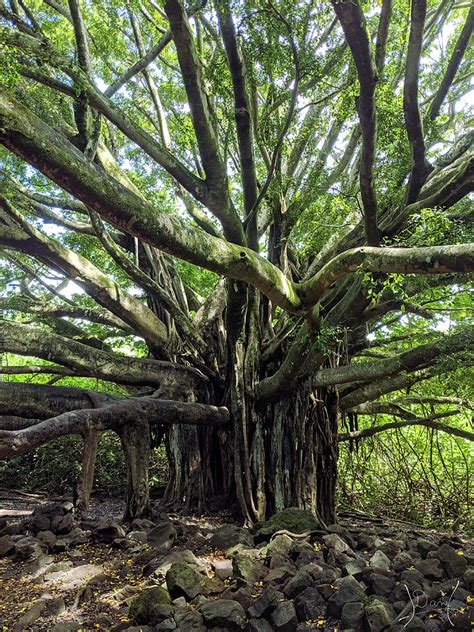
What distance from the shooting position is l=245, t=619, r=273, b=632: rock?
239 centimetres

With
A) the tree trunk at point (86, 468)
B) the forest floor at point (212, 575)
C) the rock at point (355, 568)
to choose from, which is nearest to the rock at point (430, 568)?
the forest floor at point (212, 575)

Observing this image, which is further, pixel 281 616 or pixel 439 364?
pixel 439 364

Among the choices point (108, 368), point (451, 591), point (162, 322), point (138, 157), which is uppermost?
point (138, 157)

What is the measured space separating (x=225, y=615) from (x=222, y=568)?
943 millimetres

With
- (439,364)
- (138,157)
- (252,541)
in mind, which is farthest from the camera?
(138,157)

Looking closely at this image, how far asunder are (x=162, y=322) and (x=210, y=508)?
2355 millimetres

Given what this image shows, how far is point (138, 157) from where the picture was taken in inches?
291

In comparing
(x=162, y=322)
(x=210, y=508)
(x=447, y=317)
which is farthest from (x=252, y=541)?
(x=447, y=317)

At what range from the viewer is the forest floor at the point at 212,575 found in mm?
2516

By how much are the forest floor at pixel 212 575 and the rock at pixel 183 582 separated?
0.05 m

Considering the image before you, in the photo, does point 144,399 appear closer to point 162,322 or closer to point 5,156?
point 162,322

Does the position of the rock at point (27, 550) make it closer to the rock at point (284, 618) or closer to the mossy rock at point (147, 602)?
the mossy rock at point (147, 602)

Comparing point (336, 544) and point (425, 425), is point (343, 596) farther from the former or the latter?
point (425, 425)

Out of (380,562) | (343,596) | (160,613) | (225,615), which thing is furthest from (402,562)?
(160,613)
